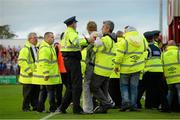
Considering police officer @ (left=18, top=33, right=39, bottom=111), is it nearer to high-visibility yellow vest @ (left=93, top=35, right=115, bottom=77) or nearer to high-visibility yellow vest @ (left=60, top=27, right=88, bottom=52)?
high-visibility yellow vest @ (left=60, top=27, right=88, bottom=52)

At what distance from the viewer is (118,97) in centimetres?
1728

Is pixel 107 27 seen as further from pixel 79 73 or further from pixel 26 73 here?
pixel 26 73

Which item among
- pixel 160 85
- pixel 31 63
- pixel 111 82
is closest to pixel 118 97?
pixel 111 82

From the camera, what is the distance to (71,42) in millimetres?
14383

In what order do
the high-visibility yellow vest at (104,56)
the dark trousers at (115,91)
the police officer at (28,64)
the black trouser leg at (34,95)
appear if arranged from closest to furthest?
1. the high-visibility yellow vest at (104,56)
2. the police officer at (28,64)
3. the black trouser leg at (34,95)
4. the dark trousers at (115,91)

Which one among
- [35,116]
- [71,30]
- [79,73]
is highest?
[71,30]

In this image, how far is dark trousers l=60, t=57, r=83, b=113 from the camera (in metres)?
14.5

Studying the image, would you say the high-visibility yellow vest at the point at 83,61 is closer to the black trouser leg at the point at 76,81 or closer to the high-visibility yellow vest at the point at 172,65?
the black trouser leg at the point at 76,81

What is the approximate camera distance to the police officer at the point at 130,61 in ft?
50.8

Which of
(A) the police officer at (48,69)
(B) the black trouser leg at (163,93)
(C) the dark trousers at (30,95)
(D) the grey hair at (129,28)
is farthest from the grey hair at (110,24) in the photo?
(C) the dark trousers at (30,95)

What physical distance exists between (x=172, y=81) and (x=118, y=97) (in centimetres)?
201

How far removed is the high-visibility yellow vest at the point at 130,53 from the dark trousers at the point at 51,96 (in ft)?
5.64

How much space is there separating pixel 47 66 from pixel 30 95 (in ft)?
6.21

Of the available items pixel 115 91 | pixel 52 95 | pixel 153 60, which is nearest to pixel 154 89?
pixel 153 60
